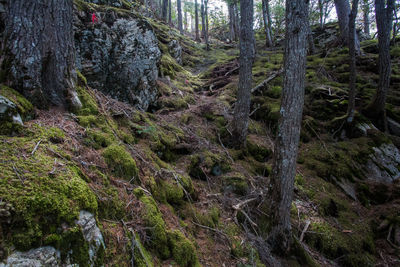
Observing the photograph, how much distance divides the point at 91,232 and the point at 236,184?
3739 mm

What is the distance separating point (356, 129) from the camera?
Answer: 23.4ft

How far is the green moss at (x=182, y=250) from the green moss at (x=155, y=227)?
8 cm

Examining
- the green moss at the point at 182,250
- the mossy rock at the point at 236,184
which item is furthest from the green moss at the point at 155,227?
the mossy rock at the point at 236,184

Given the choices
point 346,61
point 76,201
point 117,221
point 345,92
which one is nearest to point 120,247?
point 117,221

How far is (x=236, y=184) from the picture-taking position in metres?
5.10

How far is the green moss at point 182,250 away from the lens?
2686 millimetres

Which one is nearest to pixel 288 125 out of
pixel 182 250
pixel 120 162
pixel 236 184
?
pixel 236 184

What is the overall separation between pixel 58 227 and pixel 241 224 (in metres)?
3.43

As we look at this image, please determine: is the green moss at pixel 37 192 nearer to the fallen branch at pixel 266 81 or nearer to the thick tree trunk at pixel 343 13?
the fallen branch at pixel 266 81

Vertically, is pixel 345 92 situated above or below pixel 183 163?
above

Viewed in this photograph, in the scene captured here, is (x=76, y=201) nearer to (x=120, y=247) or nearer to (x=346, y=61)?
(x=120, y=247)

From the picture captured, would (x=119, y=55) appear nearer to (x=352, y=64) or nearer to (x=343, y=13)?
(x=352, y=64)

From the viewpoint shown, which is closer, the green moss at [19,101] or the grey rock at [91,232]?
the grey rock at [91,232]

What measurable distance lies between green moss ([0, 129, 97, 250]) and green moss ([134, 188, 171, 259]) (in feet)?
2.63
